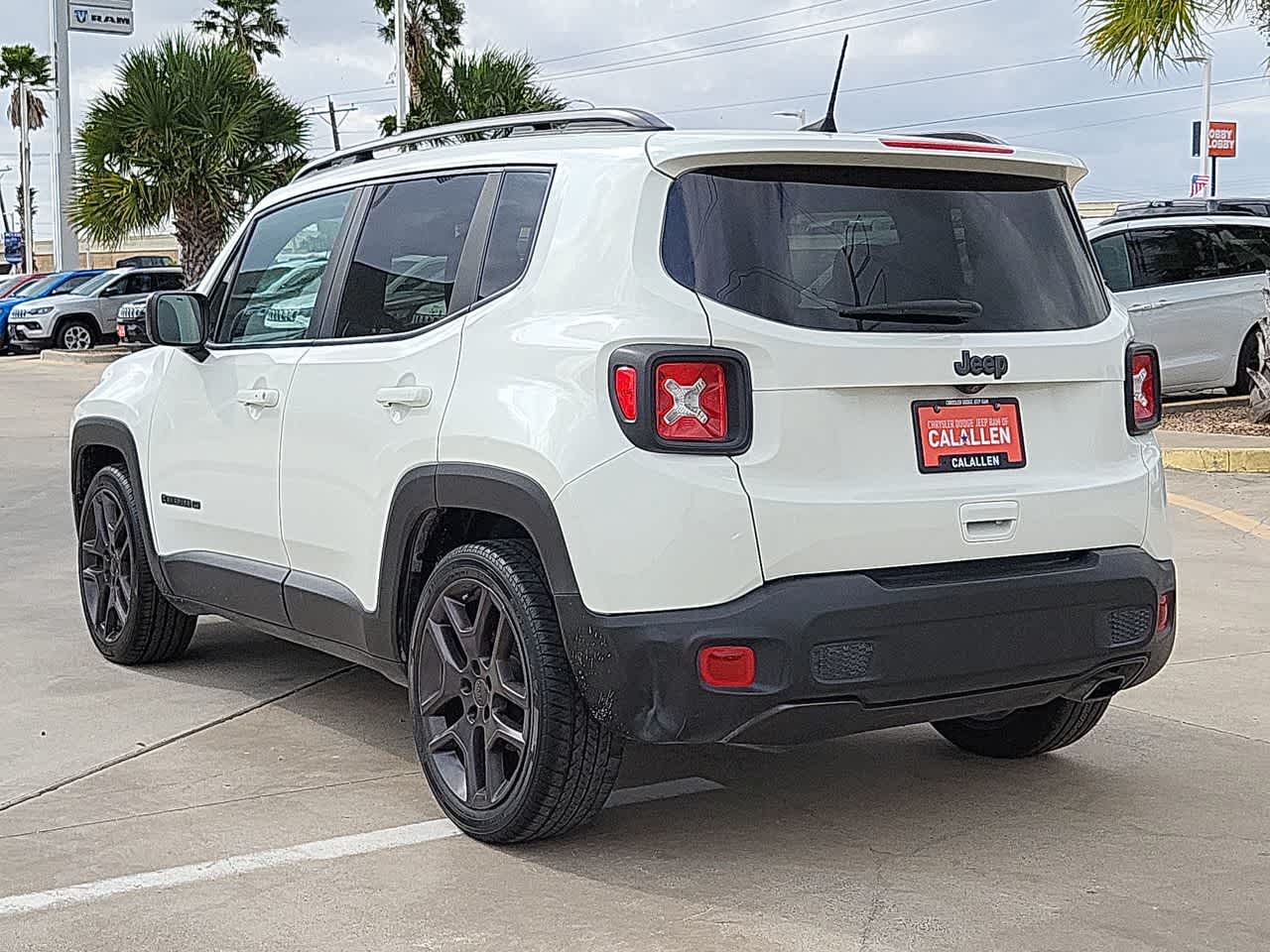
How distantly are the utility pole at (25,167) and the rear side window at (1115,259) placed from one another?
2330 inches

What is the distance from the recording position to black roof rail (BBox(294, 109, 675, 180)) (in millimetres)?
4668

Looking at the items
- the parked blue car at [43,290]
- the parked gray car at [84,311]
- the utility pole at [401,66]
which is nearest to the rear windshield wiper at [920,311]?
the parked gray car at [84,311]

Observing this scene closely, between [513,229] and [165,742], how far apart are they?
7.05ft

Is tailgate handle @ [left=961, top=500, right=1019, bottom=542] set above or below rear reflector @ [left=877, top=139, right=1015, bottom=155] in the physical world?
below

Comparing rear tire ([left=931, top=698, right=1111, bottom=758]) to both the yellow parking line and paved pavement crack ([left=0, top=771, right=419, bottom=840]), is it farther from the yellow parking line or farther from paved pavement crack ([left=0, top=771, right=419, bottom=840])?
the yellow parking line

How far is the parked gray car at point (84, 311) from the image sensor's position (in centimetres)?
2900

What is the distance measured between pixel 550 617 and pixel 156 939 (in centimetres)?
115

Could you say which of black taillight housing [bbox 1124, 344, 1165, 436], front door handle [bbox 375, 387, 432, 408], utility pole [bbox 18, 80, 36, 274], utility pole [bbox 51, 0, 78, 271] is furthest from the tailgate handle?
utility pole [bbox 18, 80, 36, 274]

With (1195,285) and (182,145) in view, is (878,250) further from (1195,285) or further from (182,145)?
(182,145)

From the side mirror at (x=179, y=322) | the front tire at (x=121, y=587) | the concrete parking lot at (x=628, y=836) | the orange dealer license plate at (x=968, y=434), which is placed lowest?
Result: the concrete parking lot at (x=628, y=836)

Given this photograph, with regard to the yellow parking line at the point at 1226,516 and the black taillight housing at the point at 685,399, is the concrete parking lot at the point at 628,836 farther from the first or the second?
the yellow parking line at the point at 1226,516

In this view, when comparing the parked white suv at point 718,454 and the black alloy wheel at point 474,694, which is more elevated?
the parked white suv at point 718,454

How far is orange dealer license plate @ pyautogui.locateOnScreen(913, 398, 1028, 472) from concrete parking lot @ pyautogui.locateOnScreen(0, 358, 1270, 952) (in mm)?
1013

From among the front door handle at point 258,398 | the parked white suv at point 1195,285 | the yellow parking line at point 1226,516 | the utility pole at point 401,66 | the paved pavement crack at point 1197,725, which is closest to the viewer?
the front door handle at point 258,398
